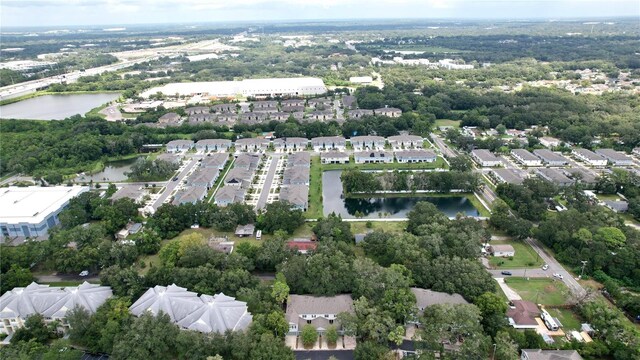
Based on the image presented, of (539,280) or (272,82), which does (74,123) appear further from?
(539,280)

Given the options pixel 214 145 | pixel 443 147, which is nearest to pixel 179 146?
pixel 214 145

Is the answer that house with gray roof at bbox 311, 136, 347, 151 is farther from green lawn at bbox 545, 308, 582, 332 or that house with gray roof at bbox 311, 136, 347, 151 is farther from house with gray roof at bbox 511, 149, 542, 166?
green lawn at bbox 545, 308, 582, 332

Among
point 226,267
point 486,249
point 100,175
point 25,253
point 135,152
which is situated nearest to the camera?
point 226,267

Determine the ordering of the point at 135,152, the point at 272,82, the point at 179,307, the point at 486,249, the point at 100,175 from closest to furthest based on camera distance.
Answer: the point at 179,307, the point at 486,249, the point at 100,175, the point at 135,152, the point at 272,82

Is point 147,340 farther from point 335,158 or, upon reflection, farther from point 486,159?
point 486,159

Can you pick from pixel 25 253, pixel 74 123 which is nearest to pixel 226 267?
pixel 25 253

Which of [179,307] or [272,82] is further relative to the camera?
[272,82]
